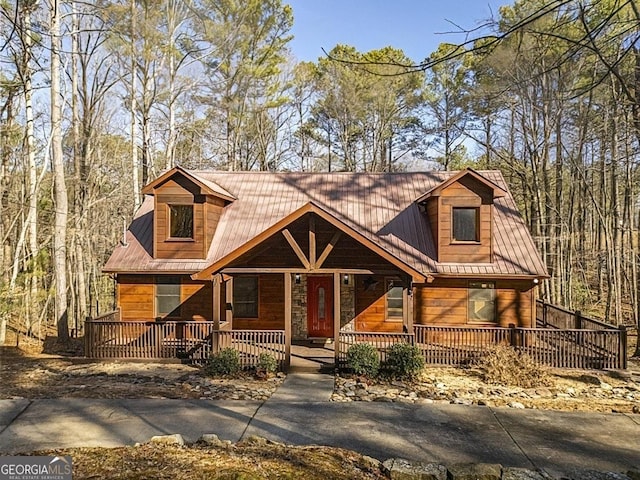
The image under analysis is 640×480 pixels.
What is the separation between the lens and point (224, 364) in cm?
1050

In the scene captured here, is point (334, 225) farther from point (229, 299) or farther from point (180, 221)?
point (180, 221)

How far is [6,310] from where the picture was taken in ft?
41.7

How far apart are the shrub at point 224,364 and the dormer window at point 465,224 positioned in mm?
7495

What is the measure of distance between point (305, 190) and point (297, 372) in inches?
291

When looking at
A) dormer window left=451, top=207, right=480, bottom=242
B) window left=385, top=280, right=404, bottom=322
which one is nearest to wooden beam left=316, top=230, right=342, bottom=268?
window left=385, top=280, right=404, bottom=322

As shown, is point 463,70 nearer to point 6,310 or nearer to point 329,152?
point 329,152

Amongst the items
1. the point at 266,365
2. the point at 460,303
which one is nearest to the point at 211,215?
the point at 266,365

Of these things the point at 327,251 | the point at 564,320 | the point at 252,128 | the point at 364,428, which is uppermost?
the point at 252,128

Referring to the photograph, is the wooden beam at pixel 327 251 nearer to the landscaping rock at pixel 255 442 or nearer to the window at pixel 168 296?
the window at pixel 168 296

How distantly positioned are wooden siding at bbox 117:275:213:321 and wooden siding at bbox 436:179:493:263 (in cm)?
752

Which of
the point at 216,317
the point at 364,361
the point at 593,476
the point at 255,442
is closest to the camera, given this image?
the point at 593,476

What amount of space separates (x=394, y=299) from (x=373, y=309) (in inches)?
29.2

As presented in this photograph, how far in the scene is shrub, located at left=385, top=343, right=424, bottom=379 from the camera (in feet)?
33.9

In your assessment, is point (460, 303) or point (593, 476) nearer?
point (593, 476)
